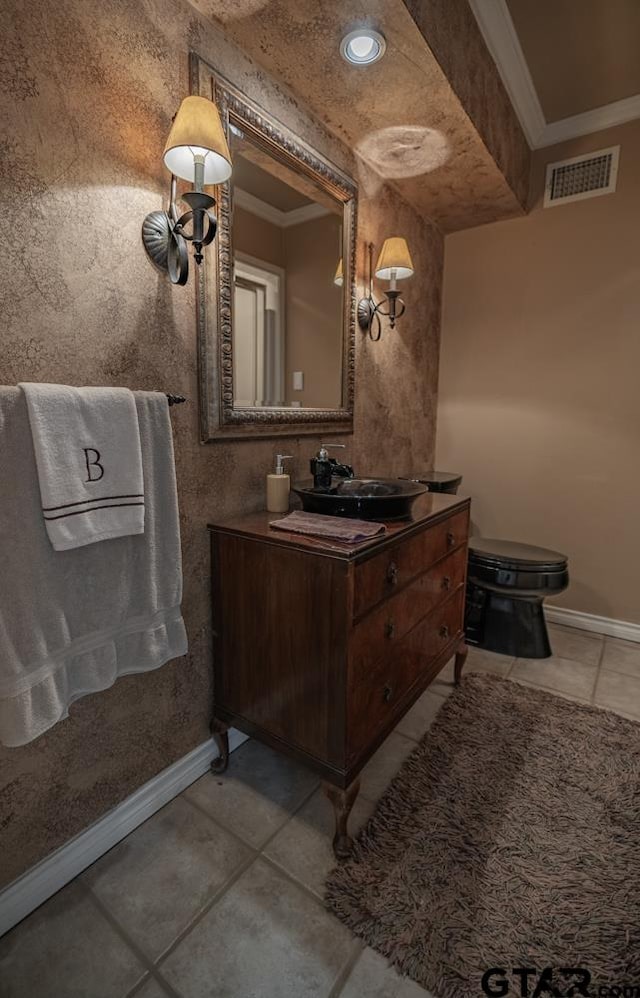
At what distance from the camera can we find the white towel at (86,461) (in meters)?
0.86

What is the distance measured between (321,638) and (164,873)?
2.40ft

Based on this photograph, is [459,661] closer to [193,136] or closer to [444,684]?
[444,684]

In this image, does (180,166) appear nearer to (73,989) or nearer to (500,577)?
(73,989)

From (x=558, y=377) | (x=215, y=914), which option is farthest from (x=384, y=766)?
(x=558, y=377)

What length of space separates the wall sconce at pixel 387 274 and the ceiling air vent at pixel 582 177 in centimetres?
104

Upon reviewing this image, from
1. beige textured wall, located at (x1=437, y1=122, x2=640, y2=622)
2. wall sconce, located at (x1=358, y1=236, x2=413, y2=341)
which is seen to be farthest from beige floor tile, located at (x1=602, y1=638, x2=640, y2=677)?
wall sconce, located at (x1=358, y1=236, x2=413, y2=341)

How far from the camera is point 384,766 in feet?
5.03

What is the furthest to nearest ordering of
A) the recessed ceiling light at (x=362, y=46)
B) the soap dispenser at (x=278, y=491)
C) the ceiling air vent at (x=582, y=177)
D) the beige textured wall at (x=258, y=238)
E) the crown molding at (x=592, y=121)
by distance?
the ceiling air vent at (x=582, y=177) < the crown molding at (x=592, y=121) < the soap dispenser at (x=278, y=491) < the beige textured wall at (x=258, y=238) < the recessed ceiling light at (x=362, y=46)

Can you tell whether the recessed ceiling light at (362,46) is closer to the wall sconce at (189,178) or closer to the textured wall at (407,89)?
the textured wall at (407,89)

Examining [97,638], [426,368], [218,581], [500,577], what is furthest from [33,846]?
[426,368]

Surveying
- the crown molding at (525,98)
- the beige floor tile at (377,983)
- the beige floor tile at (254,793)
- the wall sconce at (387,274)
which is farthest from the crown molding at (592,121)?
the beige floor tile at (377,983)

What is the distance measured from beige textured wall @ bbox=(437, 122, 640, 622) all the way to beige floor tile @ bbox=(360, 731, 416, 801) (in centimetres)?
151

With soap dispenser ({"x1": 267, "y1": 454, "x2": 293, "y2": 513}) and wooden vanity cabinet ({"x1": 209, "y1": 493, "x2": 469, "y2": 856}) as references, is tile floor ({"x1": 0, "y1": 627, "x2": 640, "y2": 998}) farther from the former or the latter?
soap dispenser ({"x1": 267, "y1": 454, "x2": 293, "y2": 513})

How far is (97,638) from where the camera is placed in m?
1.01
